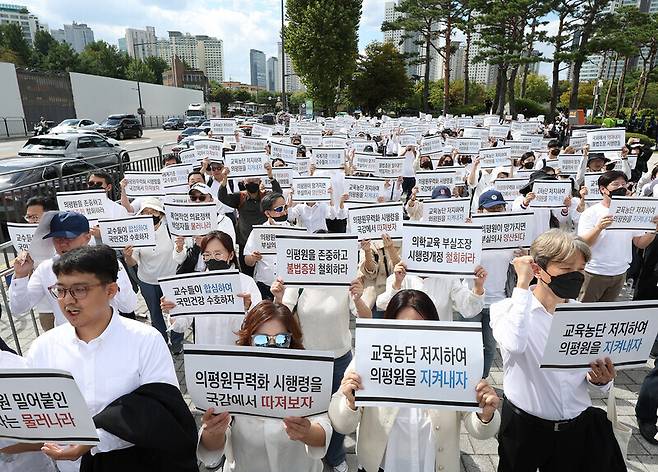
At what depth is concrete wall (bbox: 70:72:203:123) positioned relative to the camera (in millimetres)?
44394

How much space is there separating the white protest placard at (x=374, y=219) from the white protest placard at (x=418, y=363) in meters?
2.47

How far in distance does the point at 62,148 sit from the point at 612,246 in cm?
1585

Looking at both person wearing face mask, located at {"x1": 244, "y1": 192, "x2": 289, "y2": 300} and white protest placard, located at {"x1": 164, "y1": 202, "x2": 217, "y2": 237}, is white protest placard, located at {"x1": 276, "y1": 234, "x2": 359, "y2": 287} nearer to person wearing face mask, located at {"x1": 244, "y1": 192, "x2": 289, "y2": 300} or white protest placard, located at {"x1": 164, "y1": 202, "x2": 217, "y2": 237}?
person wearing face mask, located at {"x1": 244, "y1": 192, "x2": 289, "y2": 300}

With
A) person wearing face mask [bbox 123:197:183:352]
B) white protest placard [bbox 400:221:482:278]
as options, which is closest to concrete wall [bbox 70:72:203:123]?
person wearing face mask [bbox 123:197:183:352]

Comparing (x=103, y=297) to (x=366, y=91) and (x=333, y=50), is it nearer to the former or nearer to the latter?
(x=333, y=50)

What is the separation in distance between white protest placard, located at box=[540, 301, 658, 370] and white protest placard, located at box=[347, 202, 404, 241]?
8.02 ft

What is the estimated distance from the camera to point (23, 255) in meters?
3.58

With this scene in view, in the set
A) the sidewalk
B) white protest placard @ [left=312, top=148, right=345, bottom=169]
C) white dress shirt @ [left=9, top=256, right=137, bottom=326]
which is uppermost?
white protest placard @ [left=312, top=148, right=345, bottom=169]

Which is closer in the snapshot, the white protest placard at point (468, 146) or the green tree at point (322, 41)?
the white protest placard at point (468, 146)

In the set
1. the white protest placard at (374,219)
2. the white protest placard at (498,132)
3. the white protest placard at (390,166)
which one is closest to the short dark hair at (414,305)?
the white protest placard at (374,219)

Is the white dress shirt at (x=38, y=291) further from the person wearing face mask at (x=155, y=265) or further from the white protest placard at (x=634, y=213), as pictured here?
the white protest placard at (x=634, y=213)

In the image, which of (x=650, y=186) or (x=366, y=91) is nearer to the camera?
→ (x=650, y=186)

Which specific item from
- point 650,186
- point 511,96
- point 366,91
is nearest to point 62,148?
point 650,186

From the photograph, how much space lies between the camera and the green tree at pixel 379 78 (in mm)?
51781
